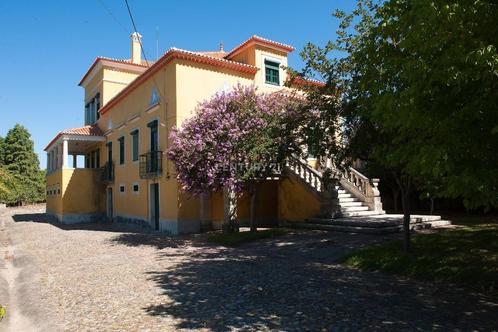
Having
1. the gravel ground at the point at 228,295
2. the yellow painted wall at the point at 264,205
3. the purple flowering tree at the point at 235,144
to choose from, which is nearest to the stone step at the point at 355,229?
the gravel ground at the point at 228,295

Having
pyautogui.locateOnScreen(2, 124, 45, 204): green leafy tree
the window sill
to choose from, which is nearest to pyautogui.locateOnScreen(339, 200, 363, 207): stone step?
the window sill

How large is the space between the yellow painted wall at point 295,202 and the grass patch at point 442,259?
5350 mm

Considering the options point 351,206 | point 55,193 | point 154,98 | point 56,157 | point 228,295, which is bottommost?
point 228,295

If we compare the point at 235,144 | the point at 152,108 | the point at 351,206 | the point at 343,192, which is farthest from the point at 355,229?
the point at 152,108

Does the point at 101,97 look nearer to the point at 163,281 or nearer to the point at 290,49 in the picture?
the point at 290,49

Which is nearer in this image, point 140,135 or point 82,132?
point 140,135

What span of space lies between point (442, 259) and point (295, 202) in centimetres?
908

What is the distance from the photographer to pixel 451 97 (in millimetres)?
4652

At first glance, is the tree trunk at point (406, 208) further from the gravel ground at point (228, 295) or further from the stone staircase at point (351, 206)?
the stone staircase at point (351, 206)

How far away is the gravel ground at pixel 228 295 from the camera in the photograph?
5801 millimetres

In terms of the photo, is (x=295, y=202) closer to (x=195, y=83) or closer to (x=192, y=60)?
(x=195, y=83)

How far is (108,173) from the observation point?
26156 millimetres

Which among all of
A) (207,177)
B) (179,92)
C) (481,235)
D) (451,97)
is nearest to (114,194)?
(179,92)

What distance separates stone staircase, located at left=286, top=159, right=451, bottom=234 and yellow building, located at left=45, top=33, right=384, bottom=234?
19cm
